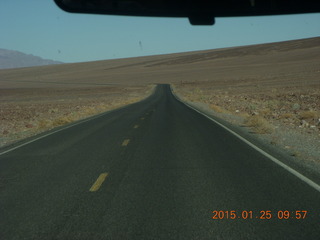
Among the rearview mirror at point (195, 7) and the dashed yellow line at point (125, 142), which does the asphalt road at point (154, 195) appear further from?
the rearview mirror at point (195, 7)

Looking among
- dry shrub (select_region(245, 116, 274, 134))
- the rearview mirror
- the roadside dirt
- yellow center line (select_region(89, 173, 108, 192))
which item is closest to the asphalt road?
yellow center line (select_region(89, 173, 108, 192))

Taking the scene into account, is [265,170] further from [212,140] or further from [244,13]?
[212,140]

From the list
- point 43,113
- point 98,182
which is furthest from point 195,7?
point 43,113

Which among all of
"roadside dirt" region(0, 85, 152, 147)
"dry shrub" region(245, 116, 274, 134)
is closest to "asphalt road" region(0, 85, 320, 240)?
"dry shrub" region(245, 116, 274, 134)

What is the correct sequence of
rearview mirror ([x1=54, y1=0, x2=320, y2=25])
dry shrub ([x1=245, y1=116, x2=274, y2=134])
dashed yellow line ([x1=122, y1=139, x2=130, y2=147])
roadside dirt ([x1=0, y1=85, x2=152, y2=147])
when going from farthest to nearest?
roadside dirt ([x1=0, y1=85, x2=152, y2=147]) < dry shrub ([x1=245, y1=116, x2=274, y2=134]) < dashed yellow line ([x1=122, y1=139, x2=130, y2=147]) < rearview mirror ([x1=54, y1=0, x2=320, y2=25])

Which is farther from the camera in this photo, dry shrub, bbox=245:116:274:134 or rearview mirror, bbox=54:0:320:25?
dry shrub, bbox=245:116:274:134

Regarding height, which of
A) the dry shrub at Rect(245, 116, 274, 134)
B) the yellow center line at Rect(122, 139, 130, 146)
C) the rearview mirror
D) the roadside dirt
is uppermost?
the rearview mirror

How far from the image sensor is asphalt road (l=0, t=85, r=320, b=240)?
563 centimetres

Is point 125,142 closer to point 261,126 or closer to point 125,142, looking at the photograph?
point 125,142

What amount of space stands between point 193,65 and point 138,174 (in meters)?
155

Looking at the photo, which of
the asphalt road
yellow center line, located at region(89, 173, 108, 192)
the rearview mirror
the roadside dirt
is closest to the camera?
the rearview mirror

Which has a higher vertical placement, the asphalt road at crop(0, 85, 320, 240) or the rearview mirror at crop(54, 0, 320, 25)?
the rearview mirror at crop(54, 0, 320, 25)

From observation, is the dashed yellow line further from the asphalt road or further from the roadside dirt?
the roadside dirt

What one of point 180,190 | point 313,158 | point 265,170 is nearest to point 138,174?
point 180,190
